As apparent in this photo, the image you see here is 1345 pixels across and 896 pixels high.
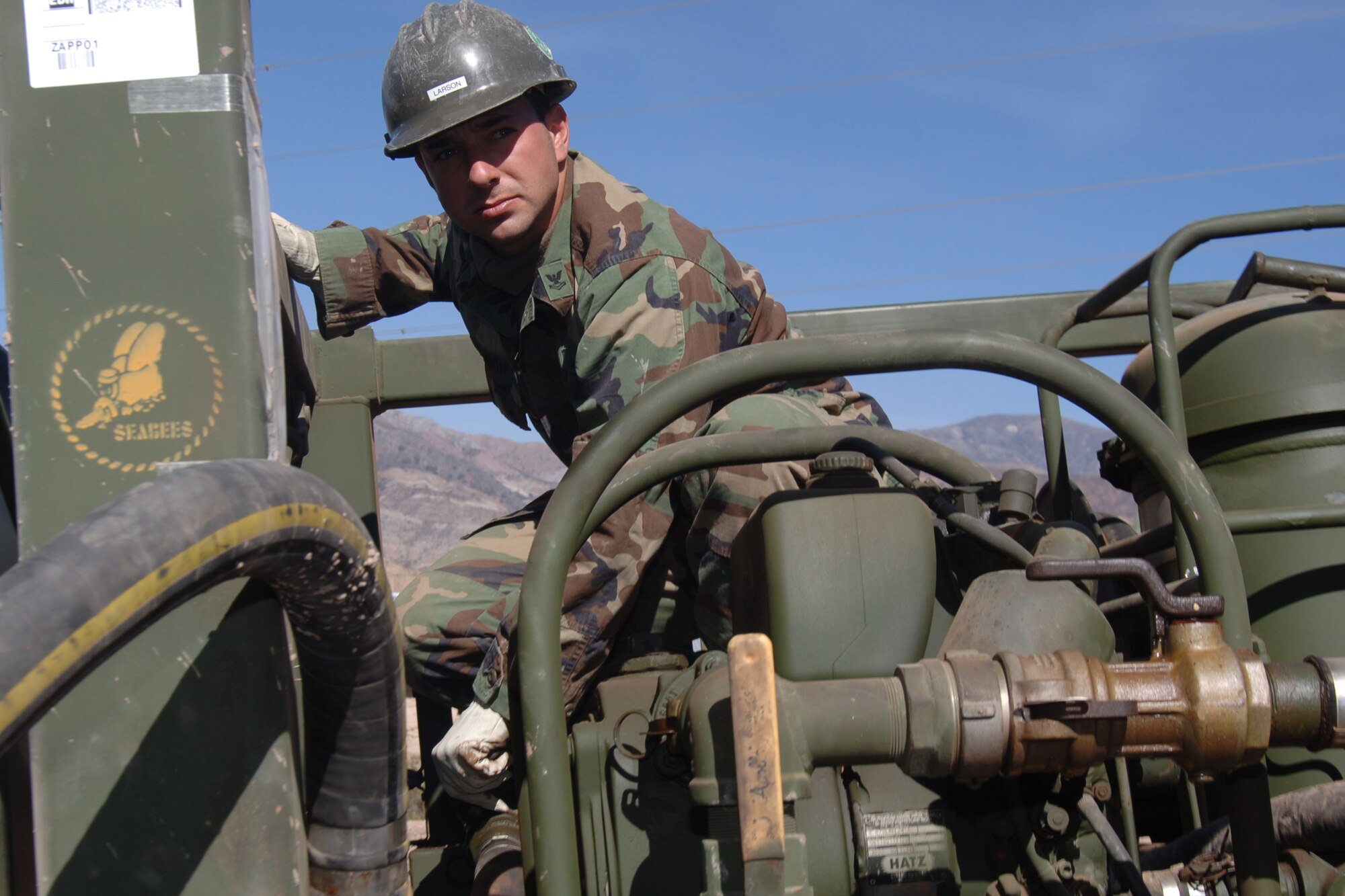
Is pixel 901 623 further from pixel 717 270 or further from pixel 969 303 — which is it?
pixel 969 303

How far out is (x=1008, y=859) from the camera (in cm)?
171

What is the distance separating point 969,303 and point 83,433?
2.43 m

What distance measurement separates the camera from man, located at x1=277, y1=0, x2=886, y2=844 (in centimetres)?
207

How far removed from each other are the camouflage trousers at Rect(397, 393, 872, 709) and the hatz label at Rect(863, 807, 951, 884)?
0.49 m

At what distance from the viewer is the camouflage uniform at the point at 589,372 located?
2.07 meters

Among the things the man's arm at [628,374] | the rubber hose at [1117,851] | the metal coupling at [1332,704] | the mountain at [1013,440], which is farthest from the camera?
the mountain at [1013,440]

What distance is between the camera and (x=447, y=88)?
7.98 feet

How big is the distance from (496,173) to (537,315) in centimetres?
29

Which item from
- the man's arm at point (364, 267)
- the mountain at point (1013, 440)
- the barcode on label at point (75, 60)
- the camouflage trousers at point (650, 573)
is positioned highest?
the barcode on label at point (75, 60)

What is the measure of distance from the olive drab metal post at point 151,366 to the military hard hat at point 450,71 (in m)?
1.16

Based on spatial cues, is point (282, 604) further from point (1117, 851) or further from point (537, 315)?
point (537, 315)

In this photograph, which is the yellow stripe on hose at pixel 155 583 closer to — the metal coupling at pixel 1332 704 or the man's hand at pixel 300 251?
the metal coupling at pixel 1332 704

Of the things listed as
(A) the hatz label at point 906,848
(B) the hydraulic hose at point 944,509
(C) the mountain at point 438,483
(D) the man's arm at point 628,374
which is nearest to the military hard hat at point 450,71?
(D) the man's arm at point 628,374

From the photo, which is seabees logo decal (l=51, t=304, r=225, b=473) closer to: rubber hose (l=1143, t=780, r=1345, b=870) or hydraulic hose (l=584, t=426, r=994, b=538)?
hydraulic hose (l=584, t=426, r=994, b=538)
